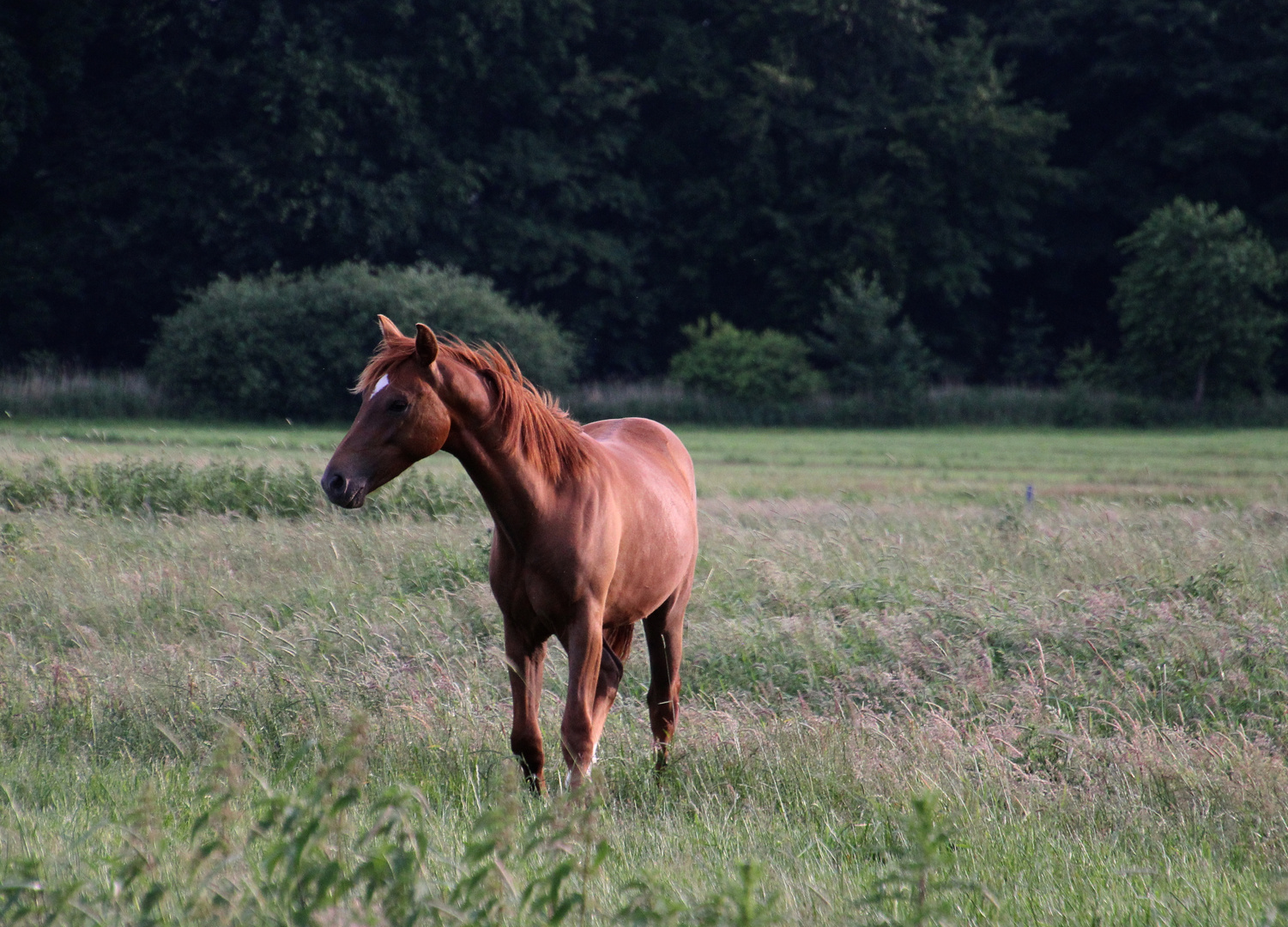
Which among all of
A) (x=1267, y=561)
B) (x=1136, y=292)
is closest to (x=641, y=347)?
(x=1136, y=292)

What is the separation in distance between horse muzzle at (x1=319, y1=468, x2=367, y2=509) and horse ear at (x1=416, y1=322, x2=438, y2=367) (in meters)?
0.50

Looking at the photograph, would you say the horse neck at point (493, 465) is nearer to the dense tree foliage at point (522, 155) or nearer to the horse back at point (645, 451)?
the horse back at point (645, 451)

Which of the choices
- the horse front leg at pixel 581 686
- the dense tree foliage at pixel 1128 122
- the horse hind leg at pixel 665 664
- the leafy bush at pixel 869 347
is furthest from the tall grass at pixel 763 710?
the dense tree foliage at pixel 1128 122

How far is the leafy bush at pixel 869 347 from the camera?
38.7m

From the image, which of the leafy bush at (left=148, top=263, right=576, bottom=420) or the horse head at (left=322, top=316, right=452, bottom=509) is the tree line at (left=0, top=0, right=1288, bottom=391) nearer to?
the leafy bush at (left=148, top=263, right=576, bottom=420)

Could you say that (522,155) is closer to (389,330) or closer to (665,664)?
(665,664)

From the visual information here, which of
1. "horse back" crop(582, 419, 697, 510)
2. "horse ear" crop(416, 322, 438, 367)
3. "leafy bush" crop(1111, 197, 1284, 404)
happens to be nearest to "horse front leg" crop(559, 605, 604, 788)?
"horse back" crop(582, 419, 697, 510)

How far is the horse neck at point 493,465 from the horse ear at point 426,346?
13 cm

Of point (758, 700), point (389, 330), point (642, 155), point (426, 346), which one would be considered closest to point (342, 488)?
point (426, 346)

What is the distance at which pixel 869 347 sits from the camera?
129ft

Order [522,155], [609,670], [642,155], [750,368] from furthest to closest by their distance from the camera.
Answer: [642,155]
[522,155]
[750,368]
[609,670]

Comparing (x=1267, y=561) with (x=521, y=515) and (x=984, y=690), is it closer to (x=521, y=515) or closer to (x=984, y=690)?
(x=984, y=690)

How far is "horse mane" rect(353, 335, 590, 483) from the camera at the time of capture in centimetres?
453

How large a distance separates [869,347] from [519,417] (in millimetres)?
35753
